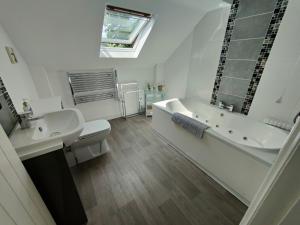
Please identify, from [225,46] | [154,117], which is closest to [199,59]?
[225,46]

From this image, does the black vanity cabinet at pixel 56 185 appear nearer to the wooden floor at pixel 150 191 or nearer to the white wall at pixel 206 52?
the wooden floor at pixel 150 191

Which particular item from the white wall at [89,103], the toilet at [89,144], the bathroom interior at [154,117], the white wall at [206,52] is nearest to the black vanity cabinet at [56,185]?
the bathroom interior at [154,117]

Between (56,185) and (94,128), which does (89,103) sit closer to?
(94,128)

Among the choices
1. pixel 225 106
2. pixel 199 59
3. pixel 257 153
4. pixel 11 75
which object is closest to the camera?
pixel 257 153

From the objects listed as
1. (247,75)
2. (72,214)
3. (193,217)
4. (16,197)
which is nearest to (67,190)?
(72,214)

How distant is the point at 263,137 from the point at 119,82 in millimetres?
2628

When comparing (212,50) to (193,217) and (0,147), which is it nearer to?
(193,217)

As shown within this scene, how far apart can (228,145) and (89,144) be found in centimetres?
175

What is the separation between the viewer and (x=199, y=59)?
94.8 inches

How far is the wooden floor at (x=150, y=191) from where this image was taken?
1215 mm

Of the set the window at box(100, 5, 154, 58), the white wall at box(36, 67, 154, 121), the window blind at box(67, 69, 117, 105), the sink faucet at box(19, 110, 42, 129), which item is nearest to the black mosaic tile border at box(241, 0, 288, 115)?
the window at box(100, 5, 154, 58)

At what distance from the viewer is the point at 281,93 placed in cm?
160

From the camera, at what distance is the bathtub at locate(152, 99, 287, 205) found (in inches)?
48.4

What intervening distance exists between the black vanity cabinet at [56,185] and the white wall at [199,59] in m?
2.40
